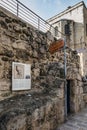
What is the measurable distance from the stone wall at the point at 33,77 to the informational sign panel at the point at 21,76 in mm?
137

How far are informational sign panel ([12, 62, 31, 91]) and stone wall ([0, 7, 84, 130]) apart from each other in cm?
14

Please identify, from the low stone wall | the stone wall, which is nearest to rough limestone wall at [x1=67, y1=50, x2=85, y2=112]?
the stone wall

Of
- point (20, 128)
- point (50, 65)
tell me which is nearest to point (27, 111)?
point (20, 128)

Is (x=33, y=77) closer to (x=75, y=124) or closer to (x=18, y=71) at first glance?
(x=18, y=71)

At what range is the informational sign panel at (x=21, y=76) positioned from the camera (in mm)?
4656

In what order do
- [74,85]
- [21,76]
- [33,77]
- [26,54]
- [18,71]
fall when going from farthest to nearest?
[74,85] → [33,77] → [26,54] → [21,76] → [18,71]

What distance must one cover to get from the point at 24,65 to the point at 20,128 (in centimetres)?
214

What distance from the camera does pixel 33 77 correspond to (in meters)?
5.55

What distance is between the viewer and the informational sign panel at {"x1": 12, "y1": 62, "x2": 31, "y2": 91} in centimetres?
466

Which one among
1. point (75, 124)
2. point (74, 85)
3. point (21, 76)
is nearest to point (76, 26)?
point (74, 85)

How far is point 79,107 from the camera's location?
8.31 m

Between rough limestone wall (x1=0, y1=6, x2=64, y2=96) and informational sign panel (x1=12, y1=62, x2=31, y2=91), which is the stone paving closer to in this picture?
rough limestone wall (x1=0, y1=6, x2=64, y2=96)

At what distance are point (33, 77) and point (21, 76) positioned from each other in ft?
2.36

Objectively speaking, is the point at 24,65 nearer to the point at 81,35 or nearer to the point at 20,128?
the point at 20,128
